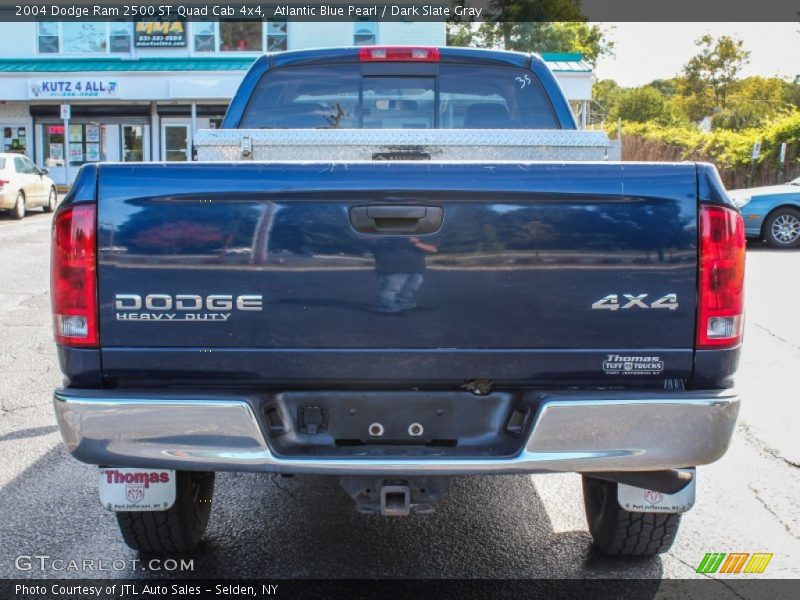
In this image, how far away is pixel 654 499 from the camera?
3.32 m

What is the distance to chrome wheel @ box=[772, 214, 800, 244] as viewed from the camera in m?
15.5

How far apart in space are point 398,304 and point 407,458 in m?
0.49

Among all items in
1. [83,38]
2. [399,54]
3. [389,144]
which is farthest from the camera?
[83,38]

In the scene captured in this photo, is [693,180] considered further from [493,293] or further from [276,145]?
[276,145]

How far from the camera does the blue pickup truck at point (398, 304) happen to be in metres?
2.81

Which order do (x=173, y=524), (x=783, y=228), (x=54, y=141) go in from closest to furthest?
(x=173, y=524) → (x=783, y=228) → (x=54, y=141)

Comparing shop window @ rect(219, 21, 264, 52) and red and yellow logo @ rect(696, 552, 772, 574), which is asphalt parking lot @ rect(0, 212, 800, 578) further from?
shop window @ rect(219, 21, 264, 52)

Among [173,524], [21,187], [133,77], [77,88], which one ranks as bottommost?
[21,187]

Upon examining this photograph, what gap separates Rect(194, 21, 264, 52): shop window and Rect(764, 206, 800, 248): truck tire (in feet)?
69.0

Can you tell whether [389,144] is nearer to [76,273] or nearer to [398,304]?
[398,304]

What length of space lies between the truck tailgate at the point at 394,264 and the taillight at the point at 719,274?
43mm

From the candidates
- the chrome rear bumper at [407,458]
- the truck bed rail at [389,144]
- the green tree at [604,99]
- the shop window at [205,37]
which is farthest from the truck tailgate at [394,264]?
the green tree at [604,99]

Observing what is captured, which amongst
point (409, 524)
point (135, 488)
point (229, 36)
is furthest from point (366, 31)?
point (135, 488)

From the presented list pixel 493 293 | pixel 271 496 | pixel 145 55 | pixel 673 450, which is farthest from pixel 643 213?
pixel 145 55
